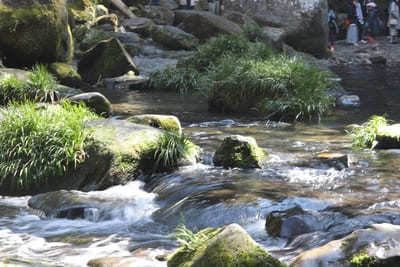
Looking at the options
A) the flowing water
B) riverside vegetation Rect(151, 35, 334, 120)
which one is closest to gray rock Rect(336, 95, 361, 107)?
riverside vegetation Rect(151, 35, 334, 120)

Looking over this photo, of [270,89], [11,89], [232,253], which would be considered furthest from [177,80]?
[232,253]

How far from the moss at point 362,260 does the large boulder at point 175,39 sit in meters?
18.1

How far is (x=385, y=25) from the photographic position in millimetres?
34656

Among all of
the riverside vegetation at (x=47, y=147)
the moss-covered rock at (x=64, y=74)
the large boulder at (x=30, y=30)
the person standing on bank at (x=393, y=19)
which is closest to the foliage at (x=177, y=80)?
the moss-covered rock at (x=64, y=74)

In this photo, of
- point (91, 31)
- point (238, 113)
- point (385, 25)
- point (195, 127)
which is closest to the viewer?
point (195, 127)

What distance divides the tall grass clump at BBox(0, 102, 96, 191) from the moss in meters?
4.07

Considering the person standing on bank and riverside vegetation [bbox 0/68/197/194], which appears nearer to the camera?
riverside vegetation [bbox 0/68/197/194]

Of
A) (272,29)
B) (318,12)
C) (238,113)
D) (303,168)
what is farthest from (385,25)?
(303,168)

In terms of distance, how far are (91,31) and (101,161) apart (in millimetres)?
14547

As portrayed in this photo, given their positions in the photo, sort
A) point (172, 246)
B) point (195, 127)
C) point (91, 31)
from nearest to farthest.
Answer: point (172, 246) < point (195, 127) < point (91, 31)

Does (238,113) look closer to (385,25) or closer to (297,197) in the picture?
(297,197)

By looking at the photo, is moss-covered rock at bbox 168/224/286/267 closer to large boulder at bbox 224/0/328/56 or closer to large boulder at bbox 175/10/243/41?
large boulder at bbox 175/10/243/41

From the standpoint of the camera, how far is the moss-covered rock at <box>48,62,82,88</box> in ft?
46.0

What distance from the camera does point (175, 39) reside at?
2216 cm
